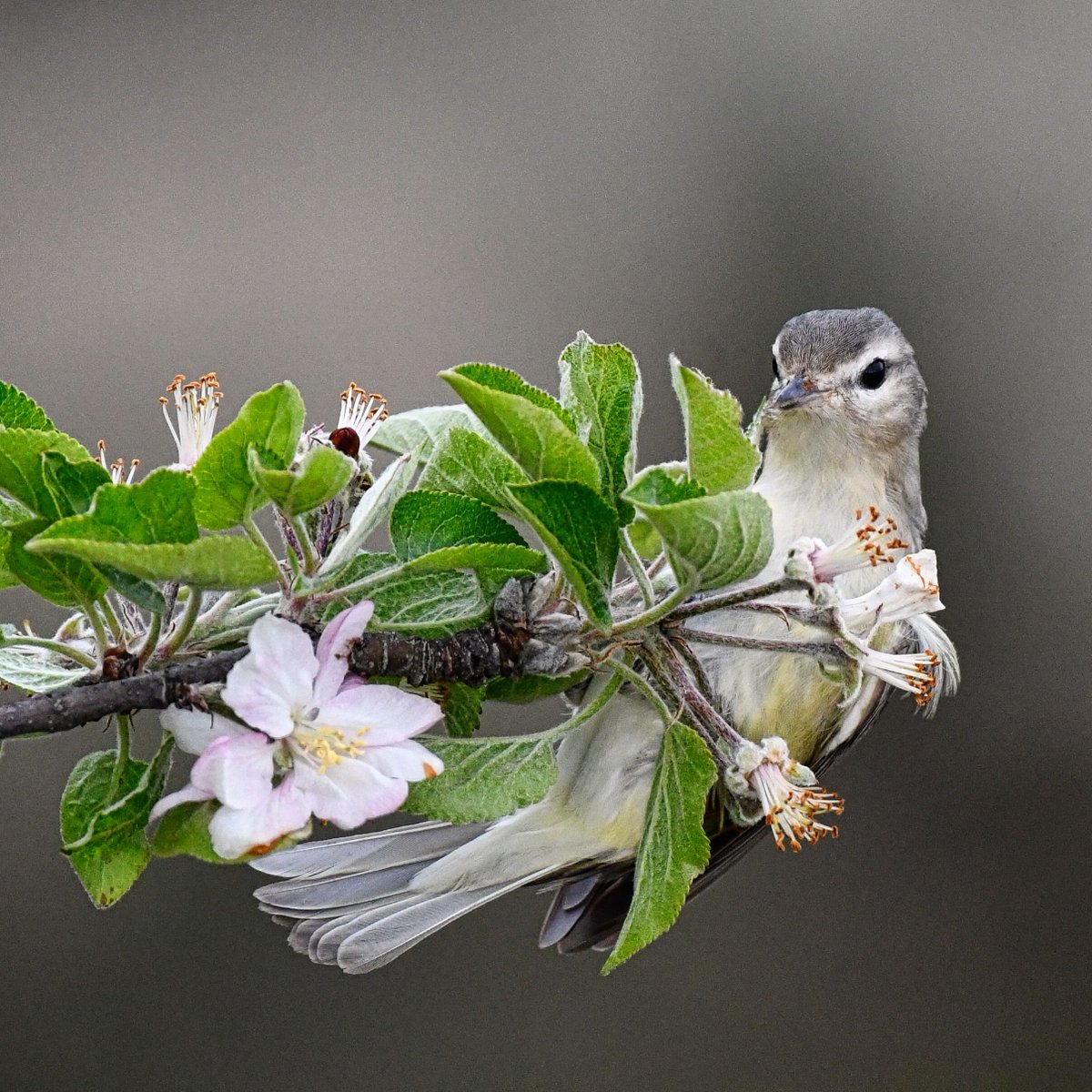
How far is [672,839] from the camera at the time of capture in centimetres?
56

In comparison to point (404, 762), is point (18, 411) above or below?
above

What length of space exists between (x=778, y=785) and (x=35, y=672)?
0.33 m

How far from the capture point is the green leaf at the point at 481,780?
54 cm

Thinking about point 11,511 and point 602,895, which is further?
point 602,895

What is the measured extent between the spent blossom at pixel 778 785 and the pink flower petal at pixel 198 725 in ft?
0.73

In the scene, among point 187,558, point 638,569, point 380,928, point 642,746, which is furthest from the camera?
point 642,746

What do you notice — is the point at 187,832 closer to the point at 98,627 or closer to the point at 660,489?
the point at 98,627

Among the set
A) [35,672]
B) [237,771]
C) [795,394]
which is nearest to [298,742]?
[237,771]

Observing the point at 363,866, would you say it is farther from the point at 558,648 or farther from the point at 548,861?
the point at 558,648

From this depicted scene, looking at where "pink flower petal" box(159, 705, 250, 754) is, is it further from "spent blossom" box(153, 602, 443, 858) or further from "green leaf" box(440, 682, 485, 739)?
"green leaf" box(440, 682, 485, 739)

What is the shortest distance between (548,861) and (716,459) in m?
0.82

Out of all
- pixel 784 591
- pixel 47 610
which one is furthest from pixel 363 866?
pixel 47 610

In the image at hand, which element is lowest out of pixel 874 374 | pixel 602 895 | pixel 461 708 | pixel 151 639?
pixel 602 895

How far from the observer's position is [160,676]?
490 millimetres
